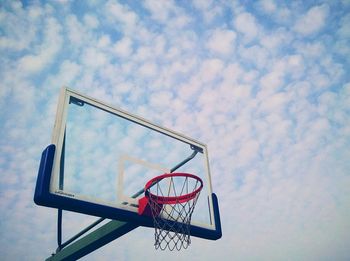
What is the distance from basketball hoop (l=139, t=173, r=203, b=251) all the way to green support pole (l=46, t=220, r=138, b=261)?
41 cm

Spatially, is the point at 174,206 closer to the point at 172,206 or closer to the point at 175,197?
the point at 172,206

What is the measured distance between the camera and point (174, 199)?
3.71m

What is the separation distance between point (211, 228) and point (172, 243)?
80 cm

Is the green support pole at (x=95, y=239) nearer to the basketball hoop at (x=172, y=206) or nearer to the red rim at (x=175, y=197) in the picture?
the basketball hoop at (x=172, y=206)

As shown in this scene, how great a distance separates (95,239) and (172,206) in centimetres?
174

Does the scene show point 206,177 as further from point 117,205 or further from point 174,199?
point 117,205

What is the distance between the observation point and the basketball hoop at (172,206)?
3619 mm

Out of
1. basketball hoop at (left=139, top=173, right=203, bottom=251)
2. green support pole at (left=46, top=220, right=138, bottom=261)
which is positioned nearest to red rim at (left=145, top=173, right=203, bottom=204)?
basketball hoop at (left=139, top=173, right=203, bottom=251)

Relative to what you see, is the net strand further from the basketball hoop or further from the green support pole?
the green support pole

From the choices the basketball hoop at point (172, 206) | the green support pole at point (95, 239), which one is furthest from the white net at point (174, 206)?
the green support pole at point (95, 239)

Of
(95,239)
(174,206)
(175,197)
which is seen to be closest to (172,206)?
(174,206)

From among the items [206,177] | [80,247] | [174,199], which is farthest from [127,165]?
[80,247]

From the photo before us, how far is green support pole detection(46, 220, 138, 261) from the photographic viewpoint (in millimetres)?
4145

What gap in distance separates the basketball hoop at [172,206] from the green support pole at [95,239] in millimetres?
406
